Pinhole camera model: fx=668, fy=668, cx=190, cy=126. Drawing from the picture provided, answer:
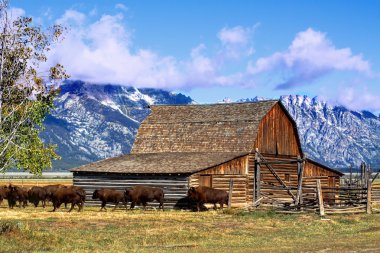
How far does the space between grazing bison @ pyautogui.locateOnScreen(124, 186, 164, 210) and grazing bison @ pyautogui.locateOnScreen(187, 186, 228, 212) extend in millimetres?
1963

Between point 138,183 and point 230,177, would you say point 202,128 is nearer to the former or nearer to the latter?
point 230,177

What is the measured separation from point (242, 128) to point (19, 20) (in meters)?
21.8

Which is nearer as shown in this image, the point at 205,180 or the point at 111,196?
the point at 111,196

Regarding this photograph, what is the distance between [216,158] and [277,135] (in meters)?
7.15

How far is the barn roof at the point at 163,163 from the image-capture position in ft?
138

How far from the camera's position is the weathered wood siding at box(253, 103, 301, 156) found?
47.7 m

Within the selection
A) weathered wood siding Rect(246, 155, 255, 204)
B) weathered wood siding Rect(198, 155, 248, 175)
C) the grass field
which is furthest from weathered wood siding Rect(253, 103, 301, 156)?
the grass field

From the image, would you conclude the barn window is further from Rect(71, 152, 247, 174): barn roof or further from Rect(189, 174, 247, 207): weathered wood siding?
Rect(71, 152, 247, 174): barn roof

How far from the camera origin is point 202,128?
50094 mm

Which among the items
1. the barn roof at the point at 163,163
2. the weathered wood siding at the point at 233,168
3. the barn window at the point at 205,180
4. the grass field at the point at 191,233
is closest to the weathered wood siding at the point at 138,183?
the barn roof at the point at 163,163

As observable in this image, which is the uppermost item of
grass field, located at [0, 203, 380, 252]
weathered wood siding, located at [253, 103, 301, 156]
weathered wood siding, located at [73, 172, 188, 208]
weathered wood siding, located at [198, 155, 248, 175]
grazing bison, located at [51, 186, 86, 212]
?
weathered wood siding, located at [253, 103, 301, 156]

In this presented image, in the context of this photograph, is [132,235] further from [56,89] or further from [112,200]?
[112,200]

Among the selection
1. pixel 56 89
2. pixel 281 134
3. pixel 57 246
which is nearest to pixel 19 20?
pixel 56 89

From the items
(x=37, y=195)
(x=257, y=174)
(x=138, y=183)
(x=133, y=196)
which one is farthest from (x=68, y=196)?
(x=257, y=174)
